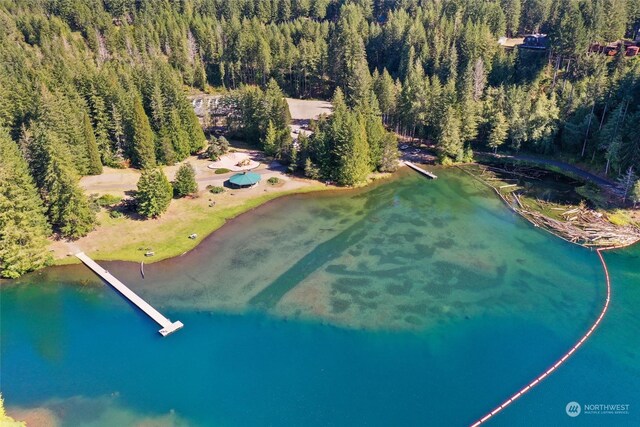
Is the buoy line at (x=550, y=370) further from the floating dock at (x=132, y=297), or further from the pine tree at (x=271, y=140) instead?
the pine tree at (x=271, y=140)

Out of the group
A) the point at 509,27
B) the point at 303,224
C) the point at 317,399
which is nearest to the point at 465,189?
the point at 303,224

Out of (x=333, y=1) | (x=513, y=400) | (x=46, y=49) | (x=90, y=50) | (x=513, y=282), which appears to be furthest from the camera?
(x=333, y=1)

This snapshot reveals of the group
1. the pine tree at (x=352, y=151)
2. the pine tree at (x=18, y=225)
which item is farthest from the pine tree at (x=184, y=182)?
the pine tree at (x=352, y=151)

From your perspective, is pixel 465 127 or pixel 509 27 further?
pixel 509 27

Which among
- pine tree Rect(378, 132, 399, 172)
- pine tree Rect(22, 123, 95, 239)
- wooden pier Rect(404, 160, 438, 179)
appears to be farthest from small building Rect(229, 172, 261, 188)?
wooden pier Rect(404, 160, 438, 179)

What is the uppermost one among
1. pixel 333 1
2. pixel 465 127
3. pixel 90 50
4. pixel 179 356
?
pixel 333 1

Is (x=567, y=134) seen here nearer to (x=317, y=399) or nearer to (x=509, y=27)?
(x=509, y=27)
